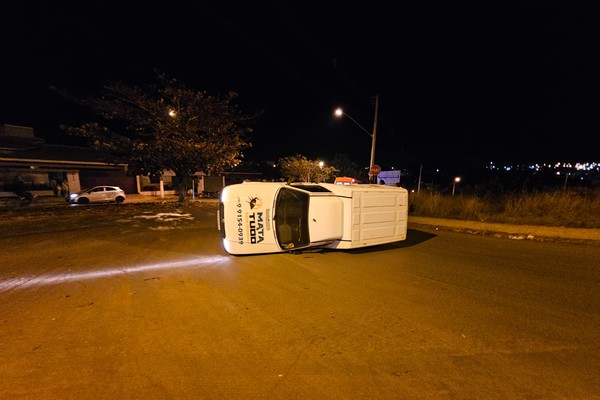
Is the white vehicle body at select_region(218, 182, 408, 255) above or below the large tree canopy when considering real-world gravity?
below

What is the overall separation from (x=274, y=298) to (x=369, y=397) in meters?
2.20

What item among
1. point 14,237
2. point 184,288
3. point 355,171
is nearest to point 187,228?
point 14,237

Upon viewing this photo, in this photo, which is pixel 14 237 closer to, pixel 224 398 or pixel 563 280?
pixel 224 398

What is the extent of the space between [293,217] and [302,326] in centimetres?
328

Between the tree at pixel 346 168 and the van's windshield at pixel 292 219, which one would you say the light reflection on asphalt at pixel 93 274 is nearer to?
the van's windshield at pixel 292 219

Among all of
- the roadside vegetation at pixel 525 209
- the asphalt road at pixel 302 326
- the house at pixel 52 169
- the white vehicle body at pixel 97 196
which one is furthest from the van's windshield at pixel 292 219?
the white vehicle body at pixel 97 196

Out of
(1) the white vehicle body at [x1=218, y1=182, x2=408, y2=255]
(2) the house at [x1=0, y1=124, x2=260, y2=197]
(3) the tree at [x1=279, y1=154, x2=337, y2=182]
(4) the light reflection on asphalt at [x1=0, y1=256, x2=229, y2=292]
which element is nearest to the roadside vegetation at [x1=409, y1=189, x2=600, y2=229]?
(1) the white vehicle body at [x1=218, y1=182, x2=408, y2=255]

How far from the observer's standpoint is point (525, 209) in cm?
1065

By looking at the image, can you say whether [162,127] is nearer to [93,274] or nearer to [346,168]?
[93,274]

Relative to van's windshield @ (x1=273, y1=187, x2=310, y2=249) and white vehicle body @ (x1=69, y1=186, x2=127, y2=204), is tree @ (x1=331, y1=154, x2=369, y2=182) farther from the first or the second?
van's windshield @ (x1=273, y1=187, x2=310, y2=249)

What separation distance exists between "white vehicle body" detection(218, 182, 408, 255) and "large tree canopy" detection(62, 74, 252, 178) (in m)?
12.5

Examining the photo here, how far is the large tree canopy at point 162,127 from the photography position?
16547mm

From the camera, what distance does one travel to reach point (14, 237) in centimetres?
837

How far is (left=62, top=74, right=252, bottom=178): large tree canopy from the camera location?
1655 centimetres
